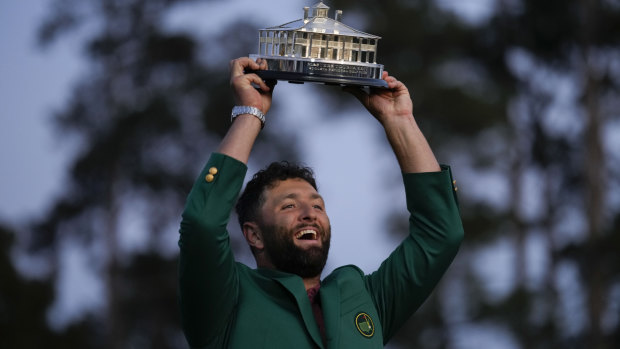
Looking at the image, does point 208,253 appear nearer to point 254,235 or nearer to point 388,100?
point 254,235

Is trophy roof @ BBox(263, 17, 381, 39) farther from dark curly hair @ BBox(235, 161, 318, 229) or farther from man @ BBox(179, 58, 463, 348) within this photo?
dark curly hair @ BBox(235, 161, 318, 229)

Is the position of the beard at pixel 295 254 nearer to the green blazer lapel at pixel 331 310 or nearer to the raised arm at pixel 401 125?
the green blazer lapel at pixel 331 310

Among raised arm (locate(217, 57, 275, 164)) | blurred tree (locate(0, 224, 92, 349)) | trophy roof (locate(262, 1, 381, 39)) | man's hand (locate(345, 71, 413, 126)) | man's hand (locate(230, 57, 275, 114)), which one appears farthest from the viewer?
blurred tree (locate(0, 224, 92, 349))

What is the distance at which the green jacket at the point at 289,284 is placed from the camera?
4.23 m

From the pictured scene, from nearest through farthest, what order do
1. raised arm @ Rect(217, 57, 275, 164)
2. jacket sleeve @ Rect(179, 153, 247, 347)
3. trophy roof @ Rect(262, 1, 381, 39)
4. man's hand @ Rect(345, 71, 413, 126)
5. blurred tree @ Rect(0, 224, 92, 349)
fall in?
jacket sleeve @ Rect(179, 153, 247, 347), raised arm @ Rect(217, 57, 275, 164), trophy roof @ Rect(262, 1, 381, 39), man's hand @ Rect(345, 71, 413, 126), blurred tree @ Rect(0, 224, 92, 349)

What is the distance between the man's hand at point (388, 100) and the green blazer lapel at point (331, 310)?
2.50 ft

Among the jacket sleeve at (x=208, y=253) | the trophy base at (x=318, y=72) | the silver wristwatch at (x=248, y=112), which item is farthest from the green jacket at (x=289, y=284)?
the trophy base at (x=318, y=72)

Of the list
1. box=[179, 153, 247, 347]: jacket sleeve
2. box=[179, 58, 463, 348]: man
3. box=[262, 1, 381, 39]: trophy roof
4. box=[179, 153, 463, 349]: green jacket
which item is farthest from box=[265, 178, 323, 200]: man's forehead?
box=[262, 1, 381, 39]: trophy roof

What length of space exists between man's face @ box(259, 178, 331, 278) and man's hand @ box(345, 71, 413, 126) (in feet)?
1.55

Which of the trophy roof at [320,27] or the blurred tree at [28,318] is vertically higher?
the trophy roof at [320,27]

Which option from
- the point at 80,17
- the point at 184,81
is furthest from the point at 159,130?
the point at 80,17

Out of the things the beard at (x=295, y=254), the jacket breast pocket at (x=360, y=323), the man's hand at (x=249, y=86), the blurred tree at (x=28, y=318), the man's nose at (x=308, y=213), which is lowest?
the blurred tree at (x=28, y=318)

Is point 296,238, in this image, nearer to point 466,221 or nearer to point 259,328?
point 259,328

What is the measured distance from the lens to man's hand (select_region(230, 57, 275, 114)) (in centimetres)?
452
